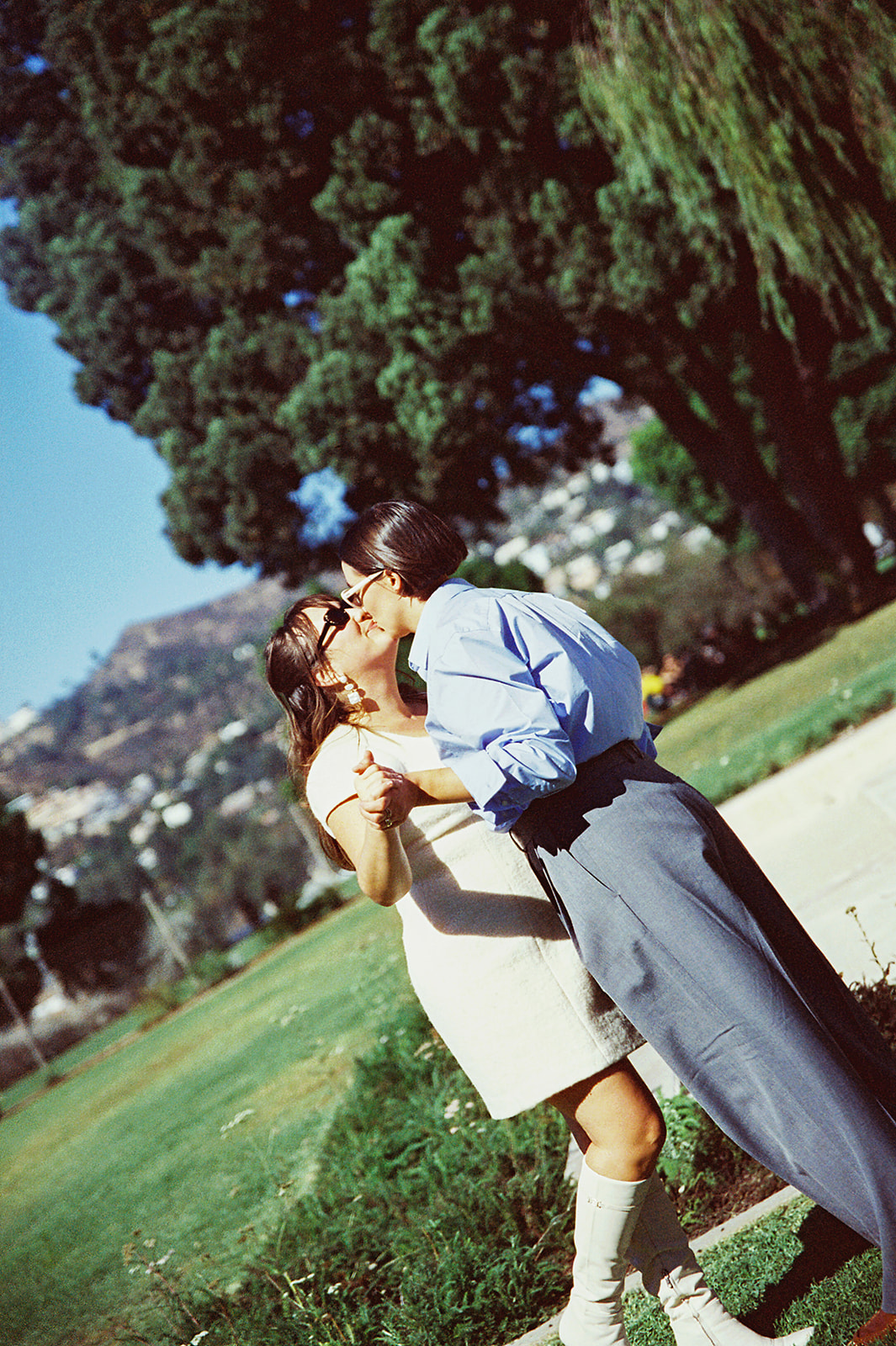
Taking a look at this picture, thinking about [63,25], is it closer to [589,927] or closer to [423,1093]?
[423,1093]

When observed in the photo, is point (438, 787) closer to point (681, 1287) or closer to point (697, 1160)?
point (681, 1287)

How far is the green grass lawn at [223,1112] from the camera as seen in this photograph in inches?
192

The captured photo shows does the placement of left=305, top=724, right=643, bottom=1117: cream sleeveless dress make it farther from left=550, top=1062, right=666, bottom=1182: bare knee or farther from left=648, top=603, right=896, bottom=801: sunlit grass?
left=648, top=603, right=896, bottom=801: sunlit grass

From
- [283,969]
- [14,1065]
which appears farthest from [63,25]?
[14,1065]

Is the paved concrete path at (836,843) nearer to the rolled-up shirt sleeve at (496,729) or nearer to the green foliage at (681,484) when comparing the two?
the rolled-up shirt sleeve at (496,729)

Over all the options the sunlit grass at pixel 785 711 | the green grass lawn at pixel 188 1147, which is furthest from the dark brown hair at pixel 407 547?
the sunlit grass at pixel 785 711

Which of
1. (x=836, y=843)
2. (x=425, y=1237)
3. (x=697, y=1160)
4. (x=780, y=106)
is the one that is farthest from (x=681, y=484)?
(x=425, y=1237)

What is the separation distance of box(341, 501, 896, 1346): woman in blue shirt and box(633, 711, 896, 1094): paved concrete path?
5.80 feet

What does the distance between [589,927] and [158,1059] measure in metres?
12.0

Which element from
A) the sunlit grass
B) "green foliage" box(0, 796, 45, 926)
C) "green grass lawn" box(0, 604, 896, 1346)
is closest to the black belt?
"green grass lawn" box(0, 604, 896, 1346)

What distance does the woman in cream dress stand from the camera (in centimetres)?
216

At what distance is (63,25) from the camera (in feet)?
46.2

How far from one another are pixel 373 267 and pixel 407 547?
1342 centimetres

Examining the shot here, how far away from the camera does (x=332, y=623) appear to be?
232 centimetres
